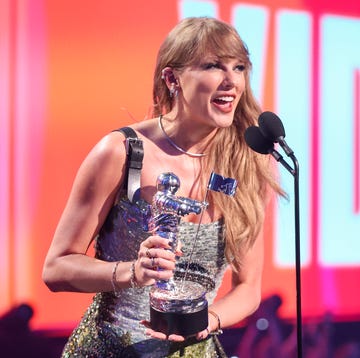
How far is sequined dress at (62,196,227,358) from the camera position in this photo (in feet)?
4.12

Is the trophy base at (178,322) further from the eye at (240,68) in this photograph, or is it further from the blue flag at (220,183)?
the eye at (240,68)

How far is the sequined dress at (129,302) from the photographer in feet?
4.12

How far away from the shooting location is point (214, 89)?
1.23 m

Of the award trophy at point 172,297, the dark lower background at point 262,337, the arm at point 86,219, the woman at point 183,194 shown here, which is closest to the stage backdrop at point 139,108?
the dark lower background at point 262,337

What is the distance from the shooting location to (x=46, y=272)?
1226 millimetres

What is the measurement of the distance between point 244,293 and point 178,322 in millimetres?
371

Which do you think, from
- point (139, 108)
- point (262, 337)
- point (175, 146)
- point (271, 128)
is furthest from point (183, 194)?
point (262, 337)

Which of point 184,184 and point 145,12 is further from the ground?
point 145,12

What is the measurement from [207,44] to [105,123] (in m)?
0.92

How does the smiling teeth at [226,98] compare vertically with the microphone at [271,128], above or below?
above

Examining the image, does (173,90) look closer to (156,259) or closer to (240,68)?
(240,68)

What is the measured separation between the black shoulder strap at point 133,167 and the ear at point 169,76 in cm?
18

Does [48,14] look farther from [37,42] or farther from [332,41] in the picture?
[332,41]

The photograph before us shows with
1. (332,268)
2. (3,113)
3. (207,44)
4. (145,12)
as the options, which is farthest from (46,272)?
(332,268)
